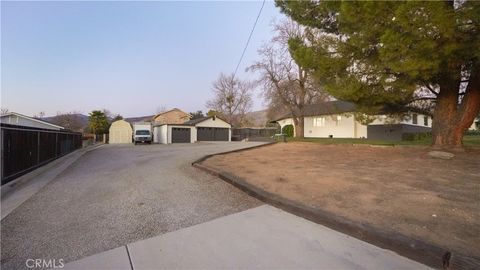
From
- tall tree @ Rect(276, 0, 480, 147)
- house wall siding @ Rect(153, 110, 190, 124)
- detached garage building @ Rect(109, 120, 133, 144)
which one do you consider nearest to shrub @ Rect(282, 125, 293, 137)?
detached garage building @ Rect(109, 120, 133, 144)

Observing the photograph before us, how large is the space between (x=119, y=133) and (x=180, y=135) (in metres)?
12.2

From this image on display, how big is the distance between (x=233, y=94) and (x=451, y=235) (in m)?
56.8

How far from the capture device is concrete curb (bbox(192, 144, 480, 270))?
2938 mm

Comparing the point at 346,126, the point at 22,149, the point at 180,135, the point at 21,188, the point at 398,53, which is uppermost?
the point at 398,53

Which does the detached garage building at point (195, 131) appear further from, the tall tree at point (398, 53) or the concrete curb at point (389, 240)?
the concrete curb at point (389, 240)

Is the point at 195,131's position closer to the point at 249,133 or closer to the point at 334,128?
the point at 249,133

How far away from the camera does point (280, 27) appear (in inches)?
1188

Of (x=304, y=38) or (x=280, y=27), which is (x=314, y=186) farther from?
(x=280, y=27)

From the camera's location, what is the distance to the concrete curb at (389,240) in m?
2.94

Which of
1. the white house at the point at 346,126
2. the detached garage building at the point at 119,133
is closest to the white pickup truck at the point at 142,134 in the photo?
the detached garage building at the point at 119,133

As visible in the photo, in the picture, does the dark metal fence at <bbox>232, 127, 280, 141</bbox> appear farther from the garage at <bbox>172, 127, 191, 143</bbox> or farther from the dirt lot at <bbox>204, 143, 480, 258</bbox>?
the dirt lot at <bbox>204, 143, 480, 258</bbox>

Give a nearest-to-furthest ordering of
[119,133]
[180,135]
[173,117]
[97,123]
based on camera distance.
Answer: [180,135]
[119,133]
[97,123]
[173,117]

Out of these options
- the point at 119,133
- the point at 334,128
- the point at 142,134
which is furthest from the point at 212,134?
the point at 334,128

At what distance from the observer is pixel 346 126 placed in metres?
30.6
